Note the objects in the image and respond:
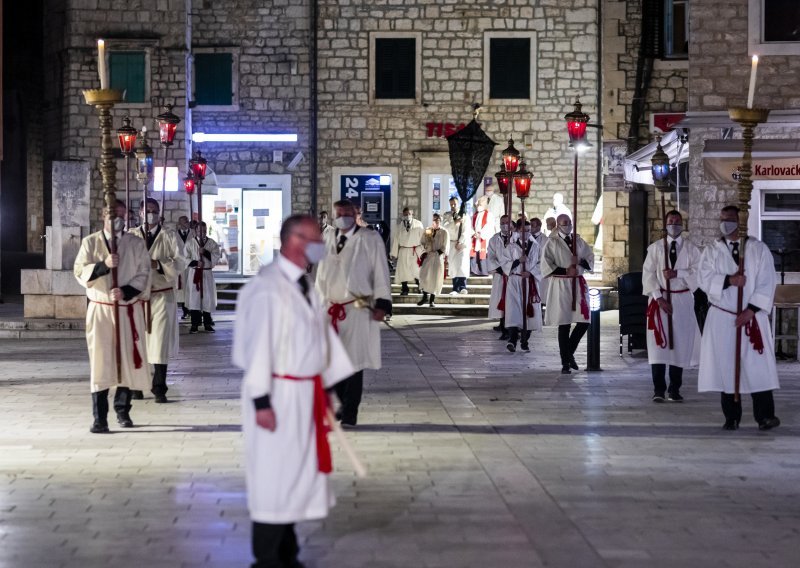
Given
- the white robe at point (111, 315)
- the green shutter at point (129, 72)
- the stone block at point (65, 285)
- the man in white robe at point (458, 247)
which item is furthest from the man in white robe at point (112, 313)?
the green shutter at point (129, 72)

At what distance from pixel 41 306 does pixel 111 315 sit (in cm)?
1088

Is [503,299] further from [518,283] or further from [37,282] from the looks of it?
[37,282]

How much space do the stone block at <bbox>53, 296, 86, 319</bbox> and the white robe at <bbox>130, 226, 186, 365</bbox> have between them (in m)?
8.35

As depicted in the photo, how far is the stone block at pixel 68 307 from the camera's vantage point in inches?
813

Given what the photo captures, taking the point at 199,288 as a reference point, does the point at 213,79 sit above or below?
above

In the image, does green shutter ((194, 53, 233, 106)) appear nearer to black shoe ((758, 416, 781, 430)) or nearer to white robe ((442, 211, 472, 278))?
white robe ((442, 211, 472, 278))

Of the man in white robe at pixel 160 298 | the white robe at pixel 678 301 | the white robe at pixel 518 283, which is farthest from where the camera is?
the white robe at pixel 518 283

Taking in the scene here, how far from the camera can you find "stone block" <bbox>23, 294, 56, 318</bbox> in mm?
20672

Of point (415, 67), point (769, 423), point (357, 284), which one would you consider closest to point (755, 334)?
point (769, 423)

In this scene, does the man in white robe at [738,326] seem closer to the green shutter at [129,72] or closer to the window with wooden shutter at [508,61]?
the window with wooden shutter at [508,61]

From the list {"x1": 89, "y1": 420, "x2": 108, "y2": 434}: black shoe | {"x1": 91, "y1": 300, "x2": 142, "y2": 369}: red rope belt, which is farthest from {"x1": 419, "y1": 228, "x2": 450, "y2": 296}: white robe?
{"x1": 89, "y1": 420, "x2": 108, "y2": 434}: black shoe

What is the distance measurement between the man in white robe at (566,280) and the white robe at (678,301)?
2.46 meters

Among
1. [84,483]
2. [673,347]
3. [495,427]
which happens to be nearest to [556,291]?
[673,347]

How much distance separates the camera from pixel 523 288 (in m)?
18.0
